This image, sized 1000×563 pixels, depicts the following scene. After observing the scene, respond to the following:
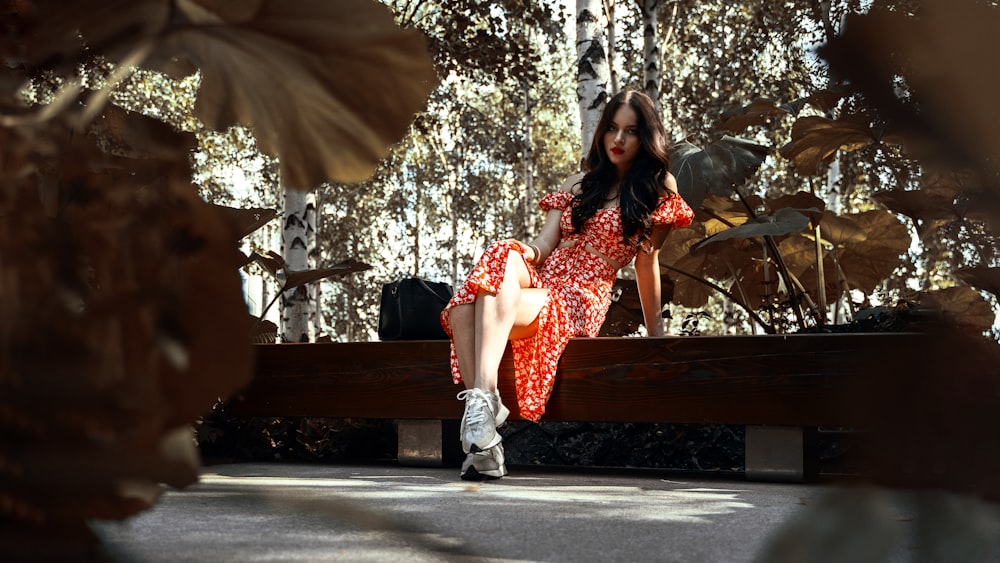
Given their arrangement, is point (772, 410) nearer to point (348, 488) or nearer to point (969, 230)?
point (348, 488)

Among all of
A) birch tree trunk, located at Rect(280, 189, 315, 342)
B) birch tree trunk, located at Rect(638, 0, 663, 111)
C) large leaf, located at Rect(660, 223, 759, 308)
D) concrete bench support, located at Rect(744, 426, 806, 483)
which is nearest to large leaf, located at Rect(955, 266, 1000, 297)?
concrete bench support, located at Rect(744, 426, 806, 483)

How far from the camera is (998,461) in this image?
7.2 inches

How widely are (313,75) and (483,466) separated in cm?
239

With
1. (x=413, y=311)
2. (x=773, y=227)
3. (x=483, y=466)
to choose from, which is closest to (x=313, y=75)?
(x=483, y=466)

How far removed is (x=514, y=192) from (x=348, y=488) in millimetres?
20234

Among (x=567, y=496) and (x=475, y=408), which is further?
(x=475, y=408)

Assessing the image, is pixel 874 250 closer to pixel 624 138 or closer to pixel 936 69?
pixel 624 138

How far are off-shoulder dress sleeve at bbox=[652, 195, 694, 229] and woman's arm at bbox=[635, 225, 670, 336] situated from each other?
1.6 inches

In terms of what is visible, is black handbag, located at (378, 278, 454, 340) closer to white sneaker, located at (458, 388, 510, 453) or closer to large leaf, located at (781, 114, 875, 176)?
white sneaker, located at (458, 388, 510, 453)

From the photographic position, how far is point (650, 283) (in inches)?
134

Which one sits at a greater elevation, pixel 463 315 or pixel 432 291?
pixel 432 291

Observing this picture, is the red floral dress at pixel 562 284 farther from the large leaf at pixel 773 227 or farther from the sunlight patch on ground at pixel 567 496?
the sunlight patch on ground at pixel 567 496

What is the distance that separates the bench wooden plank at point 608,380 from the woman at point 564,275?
0.10m

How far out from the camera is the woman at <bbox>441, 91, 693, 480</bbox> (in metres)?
2.85
